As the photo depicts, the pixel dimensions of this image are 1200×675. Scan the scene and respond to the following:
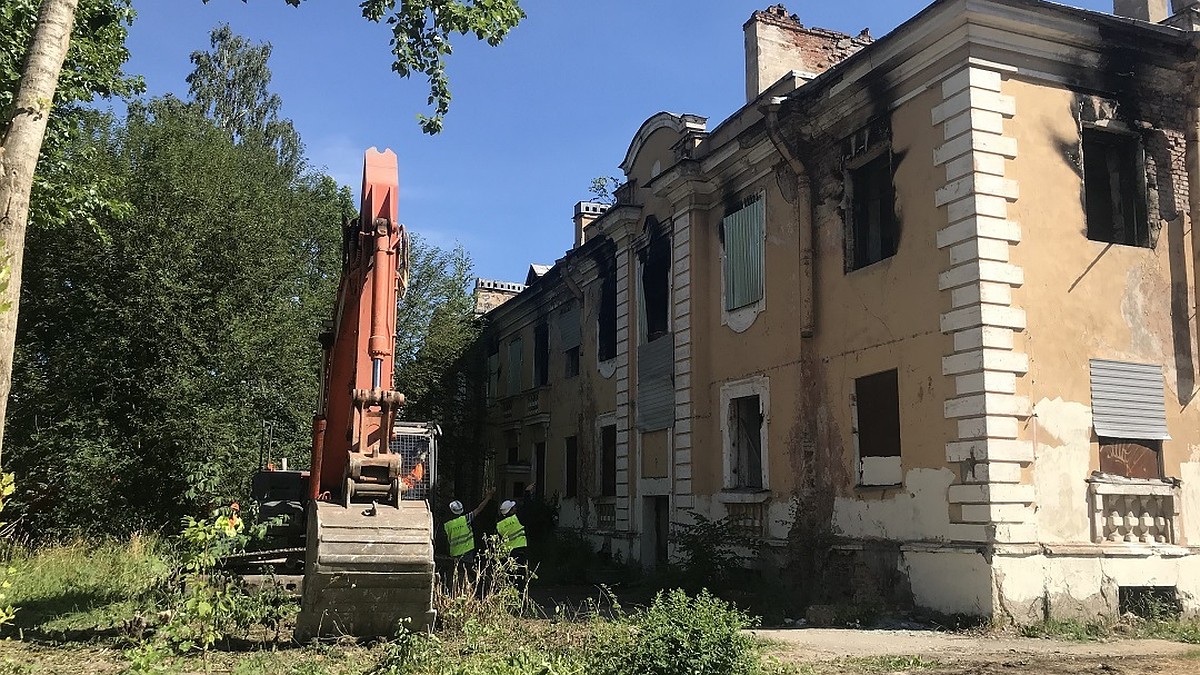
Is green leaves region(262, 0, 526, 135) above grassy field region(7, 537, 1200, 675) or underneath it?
above

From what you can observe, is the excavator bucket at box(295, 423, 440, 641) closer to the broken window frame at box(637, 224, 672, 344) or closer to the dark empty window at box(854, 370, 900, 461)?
the dark empty window at box(854, 370, 900, 461)

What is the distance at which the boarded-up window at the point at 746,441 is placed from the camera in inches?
627

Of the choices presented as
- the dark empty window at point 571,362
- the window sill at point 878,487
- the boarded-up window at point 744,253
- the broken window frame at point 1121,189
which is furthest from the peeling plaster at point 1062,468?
the dark empty window at point 571,362

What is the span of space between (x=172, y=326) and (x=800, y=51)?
12.7 metres

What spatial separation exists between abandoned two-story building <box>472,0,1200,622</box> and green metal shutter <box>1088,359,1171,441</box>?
0.09 feet

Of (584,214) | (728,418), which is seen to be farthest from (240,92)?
(728,418)

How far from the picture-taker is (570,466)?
2353cm

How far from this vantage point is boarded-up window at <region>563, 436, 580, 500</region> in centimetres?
2312

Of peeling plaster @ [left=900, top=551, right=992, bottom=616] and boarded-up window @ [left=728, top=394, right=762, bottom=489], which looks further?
boarded-up window @ [left=728, top=394, right=762, bottom=489]

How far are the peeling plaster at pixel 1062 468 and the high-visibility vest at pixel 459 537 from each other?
22.0 ft

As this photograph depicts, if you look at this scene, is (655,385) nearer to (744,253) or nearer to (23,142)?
(744,253)

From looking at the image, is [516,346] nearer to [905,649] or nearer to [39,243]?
[39,243]

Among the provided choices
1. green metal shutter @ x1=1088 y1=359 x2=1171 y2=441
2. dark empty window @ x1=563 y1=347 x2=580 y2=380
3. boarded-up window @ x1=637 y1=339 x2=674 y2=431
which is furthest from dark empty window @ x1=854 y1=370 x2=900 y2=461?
dark empty window @ x1=563 y1=347 x2=580 y2=380

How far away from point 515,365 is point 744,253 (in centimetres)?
1283
